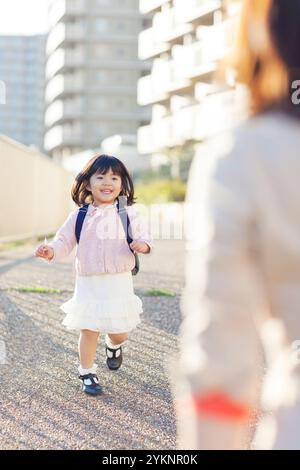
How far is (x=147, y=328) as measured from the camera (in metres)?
5.57

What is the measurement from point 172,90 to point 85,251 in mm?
44560

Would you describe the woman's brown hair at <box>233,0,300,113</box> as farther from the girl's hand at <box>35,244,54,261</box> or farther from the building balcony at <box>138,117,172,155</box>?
the building balcony at <box>138,117,172,155</box>

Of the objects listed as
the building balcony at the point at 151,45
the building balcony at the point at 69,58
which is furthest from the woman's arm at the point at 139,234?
the building balcony at the point at 69,58

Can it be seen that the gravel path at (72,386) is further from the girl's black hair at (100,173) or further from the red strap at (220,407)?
the red strap at (220,407)

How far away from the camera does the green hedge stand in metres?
38.3

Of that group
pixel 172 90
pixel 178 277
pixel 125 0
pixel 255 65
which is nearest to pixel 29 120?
pixel 125 0


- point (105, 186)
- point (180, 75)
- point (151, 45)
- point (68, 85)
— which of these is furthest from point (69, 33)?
point (105, 186)

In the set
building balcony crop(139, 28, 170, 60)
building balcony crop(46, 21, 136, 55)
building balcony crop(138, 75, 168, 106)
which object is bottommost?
building balcony crop(138, 75, 168, 106)

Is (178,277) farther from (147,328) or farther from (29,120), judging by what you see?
(29,120)

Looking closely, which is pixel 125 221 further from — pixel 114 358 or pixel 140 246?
pixel 114 358

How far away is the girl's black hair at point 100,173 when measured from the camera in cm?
403

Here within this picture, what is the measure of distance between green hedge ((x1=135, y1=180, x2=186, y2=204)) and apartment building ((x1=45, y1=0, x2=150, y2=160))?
2981cm

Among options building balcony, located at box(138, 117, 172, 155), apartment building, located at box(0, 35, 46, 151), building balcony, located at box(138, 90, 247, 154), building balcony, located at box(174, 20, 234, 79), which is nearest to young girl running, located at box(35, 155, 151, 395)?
building balcony, located at box(138, 90, 247, 154)

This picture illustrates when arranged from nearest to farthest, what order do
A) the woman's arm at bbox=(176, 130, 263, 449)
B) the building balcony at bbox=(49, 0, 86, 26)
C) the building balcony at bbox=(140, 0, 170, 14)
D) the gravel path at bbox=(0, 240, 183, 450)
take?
the woman's arm at bbox=(176, 130, 263, 449), the gravel path at bbox=(0, 240, 183, 450), the building balcony at bbox=(140, 0, 170, 14), the building balcony at bbox=(49, 0, 86, 26)
